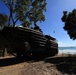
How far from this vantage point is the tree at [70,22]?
107ft

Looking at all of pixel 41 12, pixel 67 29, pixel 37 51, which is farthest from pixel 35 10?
pixel 37 51

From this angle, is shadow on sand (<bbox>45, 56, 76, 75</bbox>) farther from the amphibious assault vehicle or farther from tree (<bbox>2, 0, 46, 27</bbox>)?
tree (<bbox>2, 0, 46, 27</bbox>)

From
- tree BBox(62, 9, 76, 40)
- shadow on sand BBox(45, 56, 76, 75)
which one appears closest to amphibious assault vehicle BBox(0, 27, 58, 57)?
shadow on sand BBox(45, 56, 76, 75)

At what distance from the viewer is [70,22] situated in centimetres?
3294

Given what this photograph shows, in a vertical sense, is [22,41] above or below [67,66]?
above

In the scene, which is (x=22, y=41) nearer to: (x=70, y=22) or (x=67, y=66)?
(x=67, y=66)

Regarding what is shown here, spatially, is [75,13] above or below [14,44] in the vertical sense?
above

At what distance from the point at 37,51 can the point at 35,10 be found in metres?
25.1

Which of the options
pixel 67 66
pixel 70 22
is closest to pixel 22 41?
pixel 67 66

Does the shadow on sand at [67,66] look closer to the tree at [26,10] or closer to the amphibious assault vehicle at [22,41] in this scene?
the amphibious assault vehicle at [22,41]

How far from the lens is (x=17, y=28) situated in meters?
17.4

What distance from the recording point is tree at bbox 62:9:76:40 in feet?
107

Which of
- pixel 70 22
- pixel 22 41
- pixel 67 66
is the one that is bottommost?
pixel 67 66

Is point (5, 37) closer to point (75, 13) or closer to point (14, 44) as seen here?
point (14, 44)
